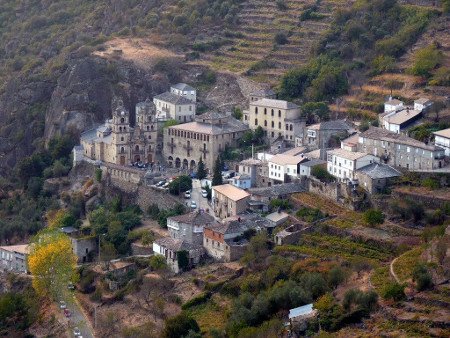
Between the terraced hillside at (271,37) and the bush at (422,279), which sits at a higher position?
the terraced hillside at (271,37)

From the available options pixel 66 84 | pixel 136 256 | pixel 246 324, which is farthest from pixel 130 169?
pixel 246 324

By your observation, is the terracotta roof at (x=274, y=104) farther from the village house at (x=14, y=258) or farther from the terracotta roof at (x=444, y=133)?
the village house at (x=14, y=258)

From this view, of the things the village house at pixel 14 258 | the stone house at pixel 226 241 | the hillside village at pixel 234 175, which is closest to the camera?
the hillside village at pixel 234 175

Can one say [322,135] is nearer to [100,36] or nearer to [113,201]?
[113,201]

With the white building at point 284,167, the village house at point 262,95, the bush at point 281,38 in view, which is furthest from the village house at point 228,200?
the bush at point 281,38

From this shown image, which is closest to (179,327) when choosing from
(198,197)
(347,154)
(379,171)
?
(379,171)

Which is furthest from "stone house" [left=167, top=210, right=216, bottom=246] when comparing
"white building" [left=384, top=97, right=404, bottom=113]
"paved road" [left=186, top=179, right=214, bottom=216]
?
"white building" [left=384, top=97, right=404, bottom=113]

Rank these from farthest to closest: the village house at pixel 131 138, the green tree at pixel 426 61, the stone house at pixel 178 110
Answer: the stone house at pixel 178 110, the green tree at pixel 426 61, the village house at pixel 131 138
